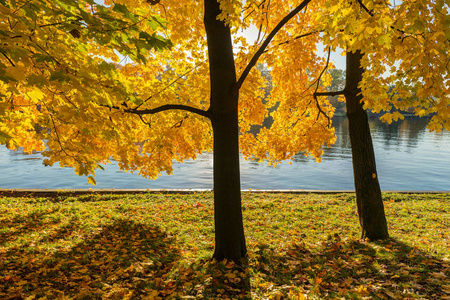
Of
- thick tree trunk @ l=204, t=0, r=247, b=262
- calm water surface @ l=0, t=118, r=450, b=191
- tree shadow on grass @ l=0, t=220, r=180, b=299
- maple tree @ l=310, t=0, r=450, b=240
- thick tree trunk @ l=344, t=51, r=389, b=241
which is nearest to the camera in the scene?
maple tree @ l=310, t=0, r=450, b=240

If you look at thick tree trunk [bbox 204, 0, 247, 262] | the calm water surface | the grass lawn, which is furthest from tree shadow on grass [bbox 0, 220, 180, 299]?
the calm water surface

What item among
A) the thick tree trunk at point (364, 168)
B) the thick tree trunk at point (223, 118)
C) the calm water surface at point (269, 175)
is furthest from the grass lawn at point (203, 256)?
the calm water surface at point (269, 175)

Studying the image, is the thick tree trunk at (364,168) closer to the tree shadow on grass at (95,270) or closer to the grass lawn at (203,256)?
the grass lawn at (203,256)

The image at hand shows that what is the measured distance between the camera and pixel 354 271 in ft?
14.8

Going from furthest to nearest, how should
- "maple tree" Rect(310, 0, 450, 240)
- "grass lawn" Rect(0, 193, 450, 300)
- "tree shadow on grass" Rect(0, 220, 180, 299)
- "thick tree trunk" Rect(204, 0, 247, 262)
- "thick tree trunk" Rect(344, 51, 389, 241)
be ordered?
"thick tree trunk" Rect(344, 51, 389, 241) → "thick tree trunk" Rect(204, 0, 247, 262) → "grass lawn" Rect(0, 193, 450, 300) → "tree shadow on grass" Rect(0, 220, 180, 299) → "maple tree" Rect(310, 0, 450, 240)

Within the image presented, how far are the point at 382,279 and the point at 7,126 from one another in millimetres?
6429

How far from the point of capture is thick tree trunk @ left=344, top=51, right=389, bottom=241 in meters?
5.94

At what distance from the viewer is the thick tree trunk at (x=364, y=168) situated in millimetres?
5938

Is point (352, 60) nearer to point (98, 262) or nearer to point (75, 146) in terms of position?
point (75, 146)

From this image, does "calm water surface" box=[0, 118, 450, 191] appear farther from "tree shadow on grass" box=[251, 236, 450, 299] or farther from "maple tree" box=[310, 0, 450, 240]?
"maple tree" box=[310, 0, 450, 240]

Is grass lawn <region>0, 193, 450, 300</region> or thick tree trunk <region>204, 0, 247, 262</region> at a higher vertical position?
thick tree trunk <region>204, 0, 247, 262</region>

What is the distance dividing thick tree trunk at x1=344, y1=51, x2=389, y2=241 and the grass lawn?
391mm

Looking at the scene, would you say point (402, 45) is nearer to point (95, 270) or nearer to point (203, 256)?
point (203, 256)

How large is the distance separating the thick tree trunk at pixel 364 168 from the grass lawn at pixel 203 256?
15.4 inches
